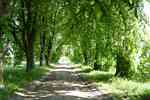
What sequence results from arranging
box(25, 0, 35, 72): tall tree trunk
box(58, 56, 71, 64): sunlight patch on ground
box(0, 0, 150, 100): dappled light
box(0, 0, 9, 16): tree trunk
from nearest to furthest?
box(0, 0, 9, 16): tree trunk < box(0, 0, 150, 100): dappled light < box(25, 0, 35, 72): tall tree trunk < box(58, 56, 71, 64): sunlight patch on ground

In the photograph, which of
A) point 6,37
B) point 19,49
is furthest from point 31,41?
point 6,37

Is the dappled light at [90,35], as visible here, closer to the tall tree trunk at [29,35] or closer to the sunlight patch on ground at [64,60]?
the tall tree trunk at [29,35]

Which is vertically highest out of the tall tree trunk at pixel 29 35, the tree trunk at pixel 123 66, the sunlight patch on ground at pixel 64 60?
the tall tree trunk at pixel 29 35

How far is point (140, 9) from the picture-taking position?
1911 cm

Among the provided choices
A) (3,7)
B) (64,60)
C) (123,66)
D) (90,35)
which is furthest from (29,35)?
(64,60)

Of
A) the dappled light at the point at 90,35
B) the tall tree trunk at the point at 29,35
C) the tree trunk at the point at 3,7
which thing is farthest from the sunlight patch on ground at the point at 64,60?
the tree trunk at the point at 3,7

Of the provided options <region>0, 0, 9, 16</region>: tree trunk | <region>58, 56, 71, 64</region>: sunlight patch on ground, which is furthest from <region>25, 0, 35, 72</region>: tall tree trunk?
<region>58, 56, 71, 64</region>: sunlight patch on ground

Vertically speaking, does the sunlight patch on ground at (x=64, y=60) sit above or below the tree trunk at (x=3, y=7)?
below

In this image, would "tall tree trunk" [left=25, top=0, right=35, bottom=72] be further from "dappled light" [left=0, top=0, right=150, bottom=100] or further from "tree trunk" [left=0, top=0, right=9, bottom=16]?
"tree trunk" [left=0, top=0, right=9, bottom=16]

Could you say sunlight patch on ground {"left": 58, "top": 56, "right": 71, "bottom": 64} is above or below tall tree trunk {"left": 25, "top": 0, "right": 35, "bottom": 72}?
below

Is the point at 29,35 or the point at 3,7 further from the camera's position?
the point at 29,35

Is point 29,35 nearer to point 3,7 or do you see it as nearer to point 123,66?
point 123,66

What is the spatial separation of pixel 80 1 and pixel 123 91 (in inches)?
253

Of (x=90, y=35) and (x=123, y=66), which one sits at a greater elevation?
(x=90, y=35)
